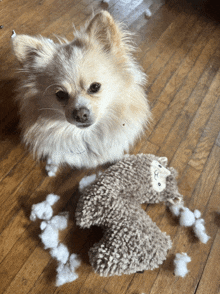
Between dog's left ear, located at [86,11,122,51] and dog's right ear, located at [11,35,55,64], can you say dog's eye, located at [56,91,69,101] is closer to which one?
dog's right ear, located at [11,35,55,64]

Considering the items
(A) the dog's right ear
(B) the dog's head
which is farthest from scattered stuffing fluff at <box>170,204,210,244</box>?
(A) the dog's right ear

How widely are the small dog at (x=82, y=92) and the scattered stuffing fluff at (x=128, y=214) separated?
0.23 m

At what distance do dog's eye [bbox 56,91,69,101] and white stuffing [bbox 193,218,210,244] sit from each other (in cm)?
120

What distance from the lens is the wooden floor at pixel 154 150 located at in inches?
52.6

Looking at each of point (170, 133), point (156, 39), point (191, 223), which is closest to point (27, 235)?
point (191, 223)

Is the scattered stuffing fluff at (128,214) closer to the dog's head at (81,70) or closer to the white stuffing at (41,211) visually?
the white stuffing at (41,211)

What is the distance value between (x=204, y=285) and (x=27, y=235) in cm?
119

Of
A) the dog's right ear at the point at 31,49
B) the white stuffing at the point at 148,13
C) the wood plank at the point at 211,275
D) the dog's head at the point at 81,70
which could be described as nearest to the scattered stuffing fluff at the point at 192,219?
the wood plank at the point at 211,275

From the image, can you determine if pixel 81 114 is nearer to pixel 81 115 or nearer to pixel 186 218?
pixel 81 115

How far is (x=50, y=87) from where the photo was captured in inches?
47.4

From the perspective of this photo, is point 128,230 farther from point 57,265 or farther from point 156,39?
point 156,39

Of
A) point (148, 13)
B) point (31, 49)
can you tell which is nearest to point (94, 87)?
point (31, 49)

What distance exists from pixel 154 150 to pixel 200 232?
679 millimetres

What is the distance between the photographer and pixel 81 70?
1.15m
